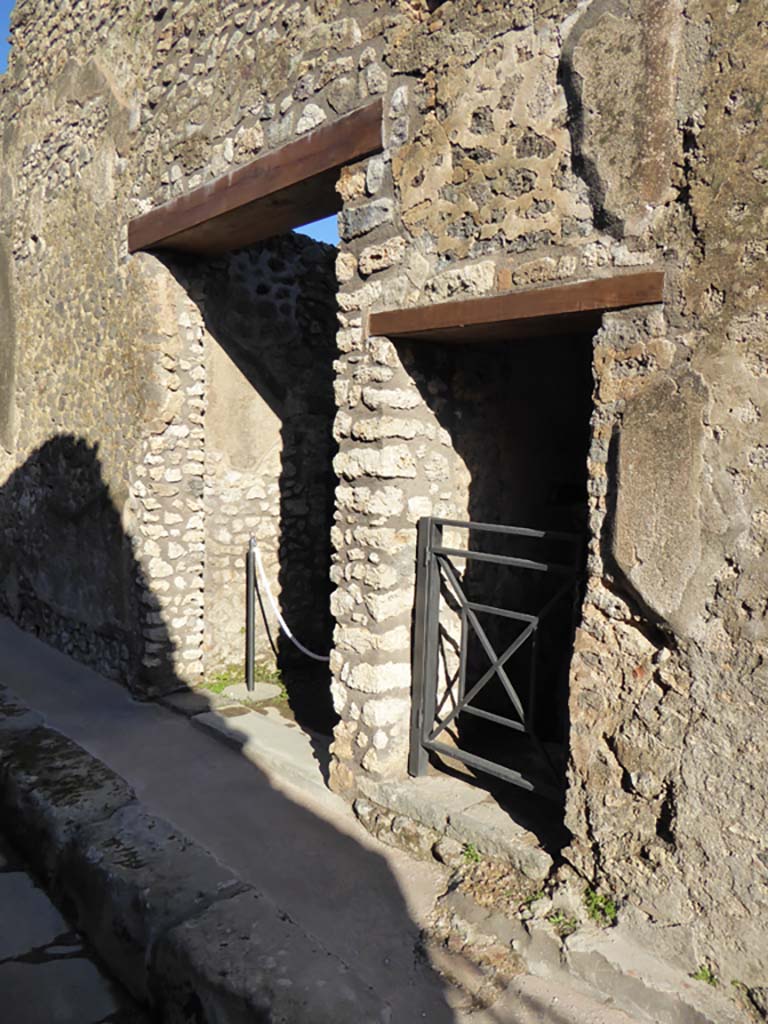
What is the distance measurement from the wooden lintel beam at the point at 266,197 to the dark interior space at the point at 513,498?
0.90 m

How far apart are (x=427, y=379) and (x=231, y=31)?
2146 millimetres

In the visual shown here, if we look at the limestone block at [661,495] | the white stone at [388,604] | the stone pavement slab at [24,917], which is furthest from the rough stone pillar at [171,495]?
the limestone block at [661,495]

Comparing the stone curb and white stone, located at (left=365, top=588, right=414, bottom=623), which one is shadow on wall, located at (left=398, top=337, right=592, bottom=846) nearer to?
white stone, located at (left=365, top=588, right=414, bottom=623)

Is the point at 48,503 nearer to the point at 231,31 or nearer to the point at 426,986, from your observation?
the point at 231,31

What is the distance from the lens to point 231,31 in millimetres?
3953

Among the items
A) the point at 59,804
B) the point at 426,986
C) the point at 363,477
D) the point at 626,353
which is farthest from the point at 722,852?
the point at 59,804

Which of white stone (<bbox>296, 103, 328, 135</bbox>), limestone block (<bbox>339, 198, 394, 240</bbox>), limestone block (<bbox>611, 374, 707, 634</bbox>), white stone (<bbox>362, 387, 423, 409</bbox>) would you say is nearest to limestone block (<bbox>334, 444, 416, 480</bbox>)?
white stone (<bbox>362, 387, 423, 409</bbox>)

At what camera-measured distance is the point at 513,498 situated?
155 inches

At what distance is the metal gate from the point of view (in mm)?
2969

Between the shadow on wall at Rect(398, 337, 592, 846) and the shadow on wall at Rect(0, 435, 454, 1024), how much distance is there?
0.76 m

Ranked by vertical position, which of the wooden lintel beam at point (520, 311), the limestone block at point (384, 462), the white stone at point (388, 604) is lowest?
the white stone at point (388, 604)

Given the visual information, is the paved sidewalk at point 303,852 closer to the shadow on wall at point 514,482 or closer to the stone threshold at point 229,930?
the stone threshold at point 229,930

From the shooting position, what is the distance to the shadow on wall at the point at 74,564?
513 cm

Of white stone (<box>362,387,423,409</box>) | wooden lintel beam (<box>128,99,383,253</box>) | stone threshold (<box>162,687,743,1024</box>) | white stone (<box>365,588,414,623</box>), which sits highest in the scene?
wooden lintel beam (<box>128,99,383,253</box>)
